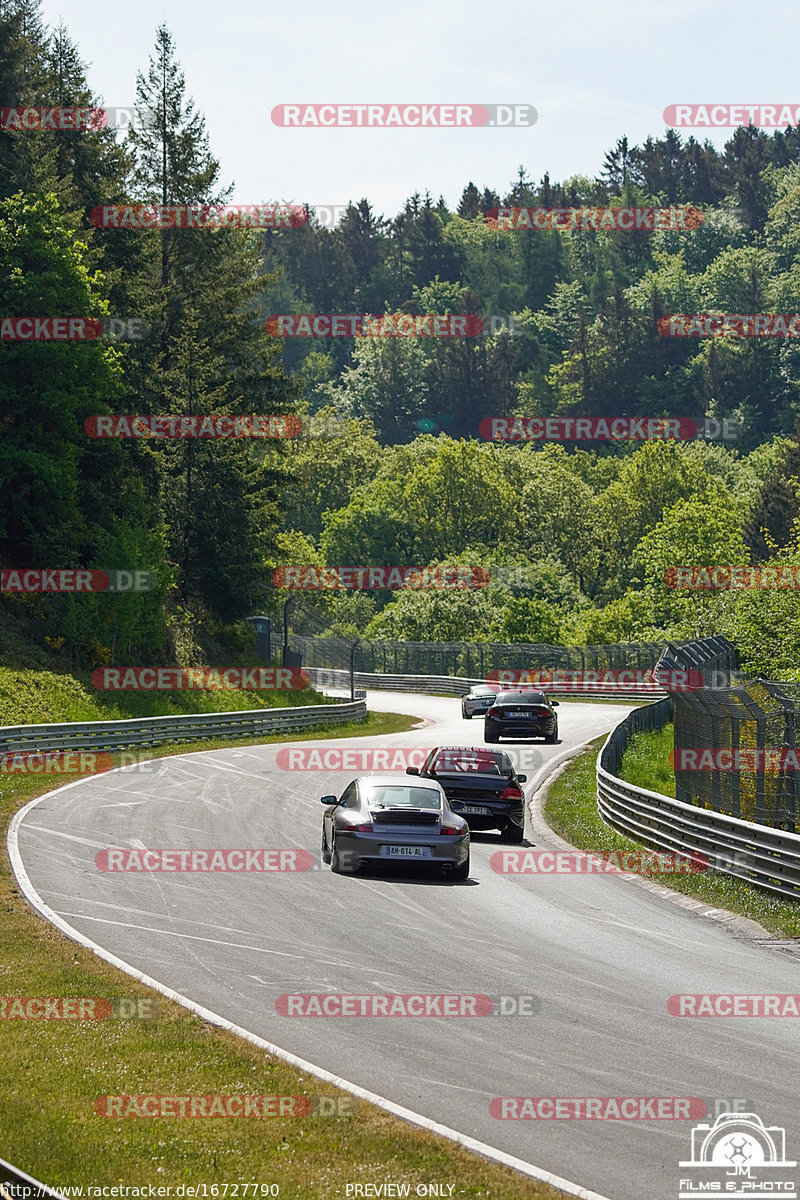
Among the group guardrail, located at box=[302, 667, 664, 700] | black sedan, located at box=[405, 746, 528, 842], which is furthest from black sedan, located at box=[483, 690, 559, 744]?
guardrail, located at box=[302, 667, 664, 700]

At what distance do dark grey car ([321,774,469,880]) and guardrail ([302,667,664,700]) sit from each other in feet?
168

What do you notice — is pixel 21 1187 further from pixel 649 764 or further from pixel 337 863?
pixel 649 764

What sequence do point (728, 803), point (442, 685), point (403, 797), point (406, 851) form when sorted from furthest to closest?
point (442, 685)
point (728, 803)
point (403, 797)
point (406, 851)

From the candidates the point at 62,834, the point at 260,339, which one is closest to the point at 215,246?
the point at 260,339

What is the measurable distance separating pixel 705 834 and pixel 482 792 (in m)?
4.20

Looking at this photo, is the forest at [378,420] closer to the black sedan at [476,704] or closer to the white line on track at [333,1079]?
the black sedan at [476,704]

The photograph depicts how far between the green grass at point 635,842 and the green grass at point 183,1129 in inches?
300

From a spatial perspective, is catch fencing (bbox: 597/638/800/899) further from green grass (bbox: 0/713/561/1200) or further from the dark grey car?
green grass (bbox: 0/713/561/1200)

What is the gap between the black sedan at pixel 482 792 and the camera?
2250cm

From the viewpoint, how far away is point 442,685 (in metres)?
78.1

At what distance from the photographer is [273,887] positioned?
17312 mm

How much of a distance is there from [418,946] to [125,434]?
45.1 metres

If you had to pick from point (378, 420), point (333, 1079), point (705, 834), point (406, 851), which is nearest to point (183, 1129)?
point (333, 1079)

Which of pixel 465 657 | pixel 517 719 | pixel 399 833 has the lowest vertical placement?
pixel 465 657
